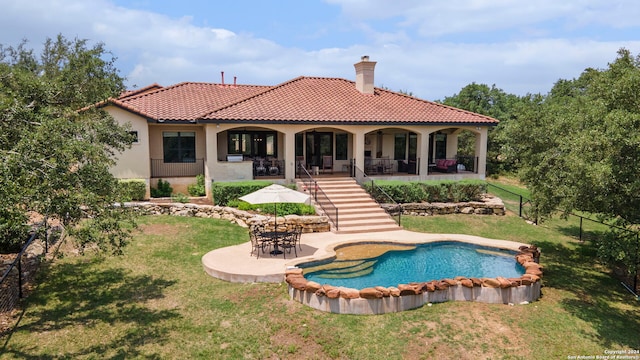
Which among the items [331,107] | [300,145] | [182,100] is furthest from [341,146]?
[182,100]

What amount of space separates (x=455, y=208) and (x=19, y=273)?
17.1m

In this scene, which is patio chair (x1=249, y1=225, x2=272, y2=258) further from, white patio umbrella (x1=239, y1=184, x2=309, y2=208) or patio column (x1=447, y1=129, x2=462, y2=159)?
patio column (x1=447, y1=129, x2=462, y2=159)

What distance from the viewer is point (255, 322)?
8.84 m

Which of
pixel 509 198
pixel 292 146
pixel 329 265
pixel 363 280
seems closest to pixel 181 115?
pixel 292 146

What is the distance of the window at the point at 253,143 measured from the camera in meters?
23.3

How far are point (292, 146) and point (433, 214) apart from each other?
25.0 ft

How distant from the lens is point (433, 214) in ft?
65.4

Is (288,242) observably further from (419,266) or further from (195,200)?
(195,200)

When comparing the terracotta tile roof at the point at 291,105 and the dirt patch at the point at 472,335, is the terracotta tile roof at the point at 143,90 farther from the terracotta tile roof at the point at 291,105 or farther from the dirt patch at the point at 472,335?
the dirt patch at the point at 472,335

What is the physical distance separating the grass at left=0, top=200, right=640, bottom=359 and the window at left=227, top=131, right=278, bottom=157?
11.5m

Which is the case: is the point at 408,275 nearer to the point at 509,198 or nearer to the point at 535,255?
the point at 535,255

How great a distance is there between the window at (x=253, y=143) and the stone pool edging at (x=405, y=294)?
44.2ft

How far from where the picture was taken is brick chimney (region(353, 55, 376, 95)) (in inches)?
1010

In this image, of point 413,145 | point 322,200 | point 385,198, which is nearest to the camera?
point 322,200
